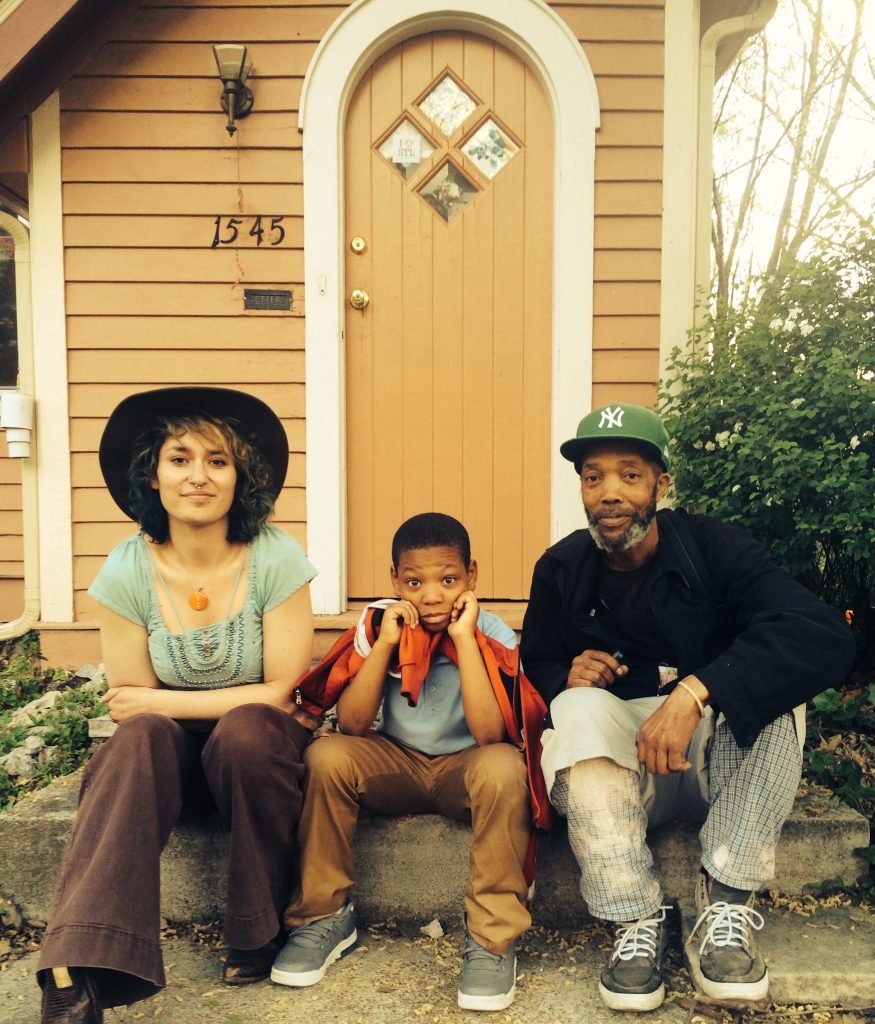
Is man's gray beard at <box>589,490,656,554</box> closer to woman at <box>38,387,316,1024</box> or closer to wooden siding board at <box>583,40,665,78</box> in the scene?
woman at <box>38,387,316,1024</box>

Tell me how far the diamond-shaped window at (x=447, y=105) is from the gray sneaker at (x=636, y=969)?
3.57 meters

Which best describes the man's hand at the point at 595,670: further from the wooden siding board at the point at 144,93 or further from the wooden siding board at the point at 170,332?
the wooden siding board at the point at 144,93

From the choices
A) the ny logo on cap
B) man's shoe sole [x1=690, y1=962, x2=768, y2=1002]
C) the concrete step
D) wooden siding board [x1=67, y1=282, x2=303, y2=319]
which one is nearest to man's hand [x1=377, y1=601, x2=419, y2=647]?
the concrete step

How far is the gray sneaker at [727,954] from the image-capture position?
185 centimetres

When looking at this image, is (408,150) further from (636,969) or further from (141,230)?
(636,969)

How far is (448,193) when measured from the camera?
414 cm

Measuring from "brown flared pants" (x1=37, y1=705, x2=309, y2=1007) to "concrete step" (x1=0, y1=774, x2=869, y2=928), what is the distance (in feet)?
0.86

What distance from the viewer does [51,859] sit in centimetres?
234

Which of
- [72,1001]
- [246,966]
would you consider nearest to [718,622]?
[246,966]

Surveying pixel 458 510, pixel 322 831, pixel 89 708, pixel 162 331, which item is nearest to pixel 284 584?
pixel 322 831

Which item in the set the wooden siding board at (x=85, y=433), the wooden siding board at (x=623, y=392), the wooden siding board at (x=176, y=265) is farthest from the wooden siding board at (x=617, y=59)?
the wooden siding board at (x=85, y=433)

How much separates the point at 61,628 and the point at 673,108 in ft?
12.7

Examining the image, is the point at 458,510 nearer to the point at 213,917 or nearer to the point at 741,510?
the point at 741,510

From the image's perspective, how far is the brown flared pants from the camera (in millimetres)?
1706
